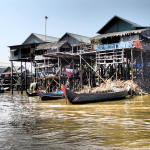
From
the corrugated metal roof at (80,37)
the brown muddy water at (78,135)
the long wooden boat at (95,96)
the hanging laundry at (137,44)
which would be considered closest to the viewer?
the brown muddy water at (78,135)

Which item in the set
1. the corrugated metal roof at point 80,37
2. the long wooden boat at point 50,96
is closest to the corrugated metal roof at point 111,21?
the corrugated metal roof at point 80,37

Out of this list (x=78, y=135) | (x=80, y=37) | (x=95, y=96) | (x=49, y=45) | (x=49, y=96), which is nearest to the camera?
(x=78, y=135)

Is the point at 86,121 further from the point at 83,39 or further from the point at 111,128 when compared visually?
the point at 83,39

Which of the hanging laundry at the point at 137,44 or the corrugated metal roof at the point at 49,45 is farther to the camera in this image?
the corrugated metal roof at the point at 49,45

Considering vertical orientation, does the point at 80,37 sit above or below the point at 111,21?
below

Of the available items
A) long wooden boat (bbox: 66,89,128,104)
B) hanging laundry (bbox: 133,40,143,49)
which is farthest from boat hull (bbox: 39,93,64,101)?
hanging laundry (bbox: 133,40,143,49)

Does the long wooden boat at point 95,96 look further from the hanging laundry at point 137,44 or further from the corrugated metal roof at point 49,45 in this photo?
the corrugated metal roof at point 49,45

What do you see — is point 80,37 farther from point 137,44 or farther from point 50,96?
point 50,96

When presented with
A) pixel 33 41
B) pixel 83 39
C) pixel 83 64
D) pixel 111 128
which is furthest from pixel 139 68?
pixel 111 128

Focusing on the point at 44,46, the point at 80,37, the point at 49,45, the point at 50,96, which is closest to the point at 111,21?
the point at 80,37

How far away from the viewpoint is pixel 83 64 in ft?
147

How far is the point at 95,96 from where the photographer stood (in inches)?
1081

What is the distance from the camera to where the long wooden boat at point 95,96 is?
26078 millimetres

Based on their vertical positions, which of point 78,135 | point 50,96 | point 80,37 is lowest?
point 78,135
